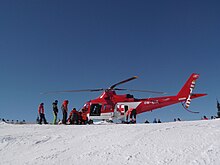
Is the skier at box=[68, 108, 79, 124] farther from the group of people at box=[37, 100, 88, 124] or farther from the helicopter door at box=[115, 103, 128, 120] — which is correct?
the helicopter door at box=[115, 103, 128, 120]

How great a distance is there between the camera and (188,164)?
11.8ft

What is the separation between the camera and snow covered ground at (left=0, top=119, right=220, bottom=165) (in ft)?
13.0

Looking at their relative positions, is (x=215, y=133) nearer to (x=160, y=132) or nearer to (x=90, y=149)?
(x=160, y=132)

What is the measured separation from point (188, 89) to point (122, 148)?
1551cm

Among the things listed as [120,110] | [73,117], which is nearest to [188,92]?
[120,110]

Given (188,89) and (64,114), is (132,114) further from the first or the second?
(188,89)

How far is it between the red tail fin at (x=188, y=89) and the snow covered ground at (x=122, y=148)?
1268 cm

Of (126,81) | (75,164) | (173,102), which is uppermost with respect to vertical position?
(126,81)

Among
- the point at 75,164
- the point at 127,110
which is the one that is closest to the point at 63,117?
the point at 127,110

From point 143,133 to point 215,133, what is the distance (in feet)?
5.72

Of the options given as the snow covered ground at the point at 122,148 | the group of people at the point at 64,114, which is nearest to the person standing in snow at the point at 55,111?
the group of people at the point at 64,114

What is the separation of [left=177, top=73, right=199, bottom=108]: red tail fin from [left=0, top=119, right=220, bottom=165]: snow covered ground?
41.6 ft

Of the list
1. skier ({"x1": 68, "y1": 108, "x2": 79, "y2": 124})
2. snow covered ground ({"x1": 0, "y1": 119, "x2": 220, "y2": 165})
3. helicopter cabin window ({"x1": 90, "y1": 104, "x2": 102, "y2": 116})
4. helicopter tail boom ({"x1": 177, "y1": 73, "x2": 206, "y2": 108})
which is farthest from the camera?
helicopter tail boom ({"x1": 177, "y1": 73, "x2": 206, "y2": 108})

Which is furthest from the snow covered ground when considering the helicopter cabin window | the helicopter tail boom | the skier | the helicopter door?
the helicopter tail boom
